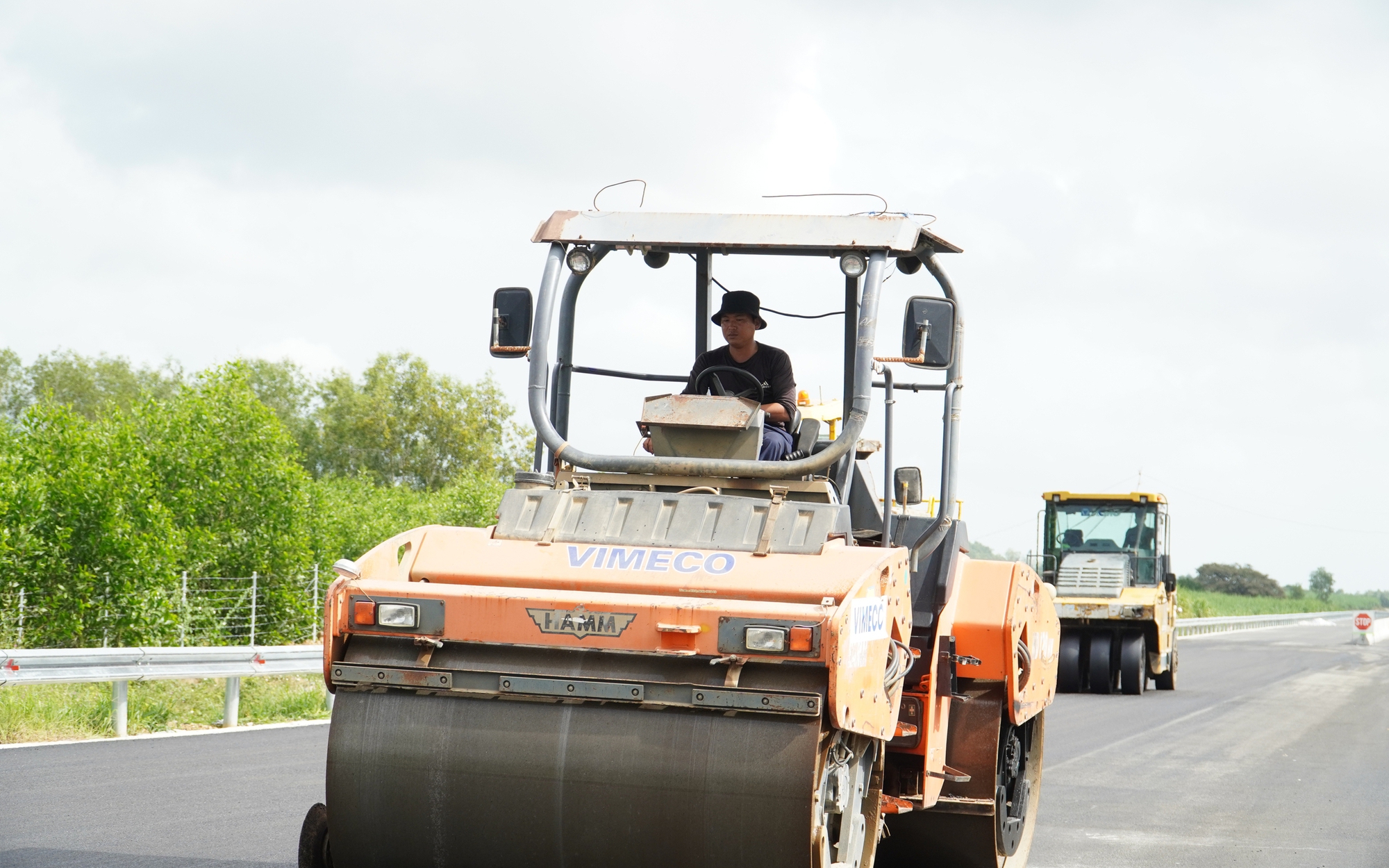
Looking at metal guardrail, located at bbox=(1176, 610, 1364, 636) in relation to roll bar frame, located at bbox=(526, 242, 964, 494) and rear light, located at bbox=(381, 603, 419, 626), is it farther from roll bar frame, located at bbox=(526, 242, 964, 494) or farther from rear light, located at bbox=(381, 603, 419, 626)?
rear light, located at bbox=(381, 603, 419, 626)

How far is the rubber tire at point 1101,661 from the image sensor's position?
2280 cm

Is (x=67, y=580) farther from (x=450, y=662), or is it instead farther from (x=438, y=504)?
(x=438, y=504)

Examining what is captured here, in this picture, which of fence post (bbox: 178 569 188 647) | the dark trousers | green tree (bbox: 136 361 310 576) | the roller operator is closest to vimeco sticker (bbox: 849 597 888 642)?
the dark trousers

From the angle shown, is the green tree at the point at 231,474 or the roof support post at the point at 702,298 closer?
the roof support post at the point at 702,298

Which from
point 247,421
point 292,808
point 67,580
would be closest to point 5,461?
point 67,580

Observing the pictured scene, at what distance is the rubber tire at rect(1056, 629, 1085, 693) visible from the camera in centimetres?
2292

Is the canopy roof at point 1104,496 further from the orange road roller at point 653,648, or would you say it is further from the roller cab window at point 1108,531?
the orange road roller at point 653,648

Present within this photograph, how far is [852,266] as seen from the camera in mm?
5797

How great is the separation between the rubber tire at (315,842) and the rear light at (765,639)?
1781mm

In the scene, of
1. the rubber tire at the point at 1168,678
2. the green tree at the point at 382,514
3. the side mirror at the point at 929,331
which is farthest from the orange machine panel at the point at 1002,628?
the green tree at the point at 382,514

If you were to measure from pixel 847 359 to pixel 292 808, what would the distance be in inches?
174

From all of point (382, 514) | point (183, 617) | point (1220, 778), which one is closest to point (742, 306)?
point (1220, 778)

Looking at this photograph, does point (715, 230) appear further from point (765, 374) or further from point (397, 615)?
point (397, 615)

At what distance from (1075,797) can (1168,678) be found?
14.0 metres
